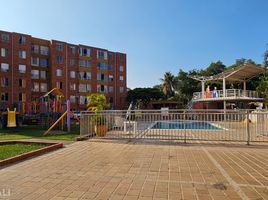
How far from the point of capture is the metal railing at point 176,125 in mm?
10383

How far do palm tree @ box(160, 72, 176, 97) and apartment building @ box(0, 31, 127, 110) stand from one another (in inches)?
439

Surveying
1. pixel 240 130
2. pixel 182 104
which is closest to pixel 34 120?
pixel 240 130

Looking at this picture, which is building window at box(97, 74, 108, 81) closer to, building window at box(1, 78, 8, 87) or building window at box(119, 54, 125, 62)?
building window at box(119, 54, 125, 62)

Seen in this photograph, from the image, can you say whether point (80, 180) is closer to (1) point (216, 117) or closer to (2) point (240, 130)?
(1) point (216, 117)

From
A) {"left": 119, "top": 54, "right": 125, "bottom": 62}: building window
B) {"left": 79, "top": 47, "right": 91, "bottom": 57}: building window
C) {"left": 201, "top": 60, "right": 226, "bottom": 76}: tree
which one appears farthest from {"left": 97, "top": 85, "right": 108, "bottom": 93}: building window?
{"left": 201, "top": 60, "right": 226, "bottom": 76}: tree

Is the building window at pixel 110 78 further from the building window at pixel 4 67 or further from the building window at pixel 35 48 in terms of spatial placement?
the building window at pixel 4 67

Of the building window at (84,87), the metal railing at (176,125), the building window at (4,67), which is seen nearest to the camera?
the metal railing at (176,125)

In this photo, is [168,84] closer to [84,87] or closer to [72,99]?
[84,87]

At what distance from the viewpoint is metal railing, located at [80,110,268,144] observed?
10.4 m

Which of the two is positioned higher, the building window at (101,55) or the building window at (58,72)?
the building window at (101,55)

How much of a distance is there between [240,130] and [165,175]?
7.12 m

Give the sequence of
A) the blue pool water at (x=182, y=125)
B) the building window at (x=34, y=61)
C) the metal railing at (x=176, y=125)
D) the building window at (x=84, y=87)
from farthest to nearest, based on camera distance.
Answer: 1. the building window at (x=84, y=87)
2. the building window at (x=34, y=61)
3. the blue pool water at (x=182, y=125)
4. the metal railing at (x=176, y=125)

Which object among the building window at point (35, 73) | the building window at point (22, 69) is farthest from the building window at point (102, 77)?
the building window at point (22, 69)

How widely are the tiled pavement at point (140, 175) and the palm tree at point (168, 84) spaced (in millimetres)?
49410
